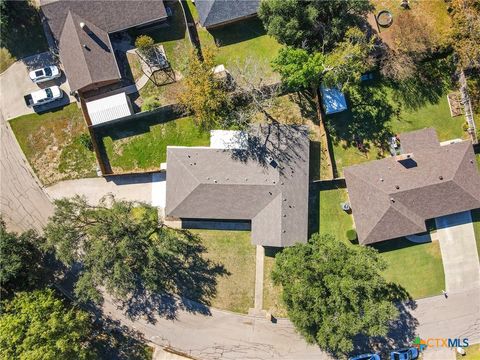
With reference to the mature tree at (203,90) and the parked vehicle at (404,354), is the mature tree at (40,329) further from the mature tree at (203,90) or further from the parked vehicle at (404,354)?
the parked vehicle at (404,354)

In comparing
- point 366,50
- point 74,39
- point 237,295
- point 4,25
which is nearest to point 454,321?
point 237,295

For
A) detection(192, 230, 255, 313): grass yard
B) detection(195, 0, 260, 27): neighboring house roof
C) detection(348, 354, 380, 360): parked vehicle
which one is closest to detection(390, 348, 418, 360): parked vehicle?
detection(348, 354, 380, 360): parked vehicle

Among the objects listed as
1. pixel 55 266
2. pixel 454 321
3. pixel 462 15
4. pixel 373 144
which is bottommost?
pixel 454 321

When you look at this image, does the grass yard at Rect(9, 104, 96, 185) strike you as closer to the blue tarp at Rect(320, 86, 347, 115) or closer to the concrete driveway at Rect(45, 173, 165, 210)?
the concrete driveway at Rect(45, 173, 165, 210)

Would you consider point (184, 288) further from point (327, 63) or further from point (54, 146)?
point (327, 63)

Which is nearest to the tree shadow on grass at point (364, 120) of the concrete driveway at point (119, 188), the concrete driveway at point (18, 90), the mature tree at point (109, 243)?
the concrete driveway at point (119, 188)

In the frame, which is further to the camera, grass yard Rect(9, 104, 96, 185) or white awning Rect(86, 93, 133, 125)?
grass yard Rect(9, 104, 96, 185)

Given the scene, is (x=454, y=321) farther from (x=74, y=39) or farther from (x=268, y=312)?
(x=74, y=39)
